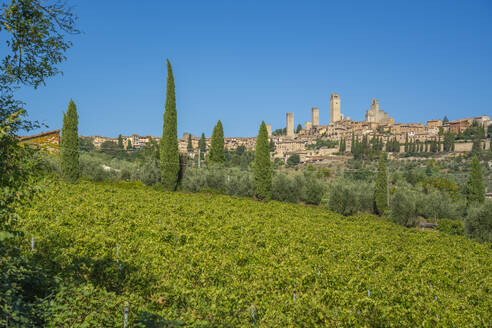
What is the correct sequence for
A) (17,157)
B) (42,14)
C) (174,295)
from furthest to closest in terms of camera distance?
1. (174,295)
2. (42,14)
3. (17,157)

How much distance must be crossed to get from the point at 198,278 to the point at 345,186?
22777 mm

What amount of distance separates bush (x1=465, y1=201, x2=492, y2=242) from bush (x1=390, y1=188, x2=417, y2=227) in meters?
3.77

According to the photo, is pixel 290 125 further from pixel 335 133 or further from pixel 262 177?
pixel 262 177

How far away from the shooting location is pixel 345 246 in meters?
11.0

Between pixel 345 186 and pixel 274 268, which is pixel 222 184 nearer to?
pixel 345 186

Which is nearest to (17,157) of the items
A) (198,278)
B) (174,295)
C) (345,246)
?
(174,295)

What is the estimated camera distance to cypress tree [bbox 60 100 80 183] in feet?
79.3

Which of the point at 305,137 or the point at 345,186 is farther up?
the point at 305,137

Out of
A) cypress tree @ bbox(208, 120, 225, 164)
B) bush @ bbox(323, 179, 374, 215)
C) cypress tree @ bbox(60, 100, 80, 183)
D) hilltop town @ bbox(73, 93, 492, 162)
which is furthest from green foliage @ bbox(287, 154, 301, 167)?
cypress tree @ bbox(60, 100, 80, 183)

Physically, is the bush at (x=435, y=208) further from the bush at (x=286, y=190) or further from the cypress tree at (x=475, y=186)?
the bush at (x=286, y=190)

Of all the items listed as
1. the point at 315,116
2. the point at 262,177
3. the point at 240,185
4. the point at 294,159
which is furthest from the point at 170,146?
the point at 315,116

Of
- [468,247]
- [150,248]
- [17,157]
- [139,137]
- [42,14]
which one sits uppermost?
[139,137]

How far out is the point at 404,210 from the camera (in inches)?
968

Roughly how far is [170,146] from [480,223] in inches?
807
